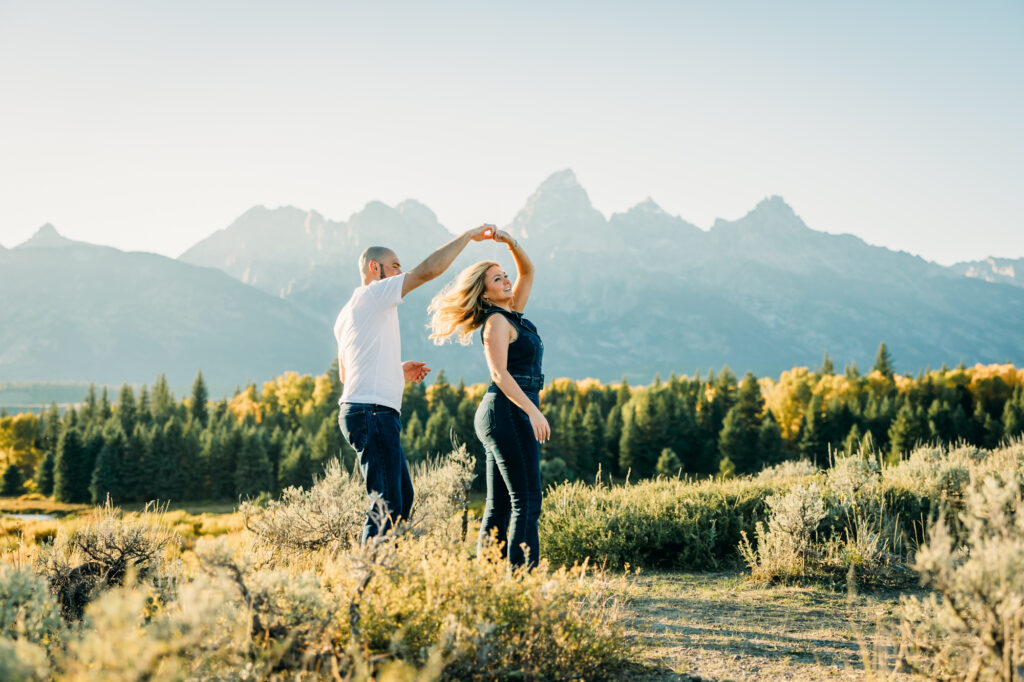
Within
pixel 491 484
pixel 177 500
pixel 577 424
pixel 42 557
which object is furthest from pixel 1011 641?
pixel 177 500

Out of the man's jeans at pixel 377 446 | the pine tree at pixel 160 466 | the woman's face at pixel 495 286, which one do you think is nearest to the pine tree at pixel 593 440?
the pine tree at pixel 160 466

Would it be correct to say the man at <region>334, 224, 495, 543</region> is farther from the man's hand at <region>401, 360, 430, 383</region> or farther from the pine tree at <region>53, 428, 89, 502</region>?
the pine tree at <region>53, 428, 89, 502</region>

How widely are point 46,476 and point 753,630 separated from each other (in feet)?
269

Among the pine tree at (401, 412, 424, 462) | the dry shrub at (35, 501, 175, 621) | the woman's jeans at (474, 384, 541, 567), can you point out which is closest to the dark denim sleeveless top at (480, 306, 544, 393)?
the woman's jeans at (474, 384, 541, 567)

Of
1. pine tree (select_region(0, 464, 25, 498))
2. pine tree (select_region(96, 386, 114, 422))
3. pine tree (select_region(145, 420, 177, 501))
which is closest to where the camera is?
pine tree (select_region(145, 420, 177, 501))

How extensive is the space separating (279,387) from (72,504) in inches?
1085

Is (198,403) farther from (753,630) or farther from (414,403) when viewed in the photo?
(753,630)

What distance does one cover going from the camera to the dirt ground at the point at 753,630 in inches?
153

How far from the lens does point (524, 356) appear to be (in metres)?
4.79

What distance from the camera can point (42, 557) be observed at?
448cm

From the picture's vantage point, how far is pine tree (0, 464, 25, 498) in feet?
239

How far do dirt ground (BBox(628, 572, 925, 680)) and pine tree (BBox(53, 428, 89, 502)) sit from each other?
7335cm

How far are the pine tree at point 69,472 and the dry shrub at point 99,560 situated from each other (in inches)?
2835

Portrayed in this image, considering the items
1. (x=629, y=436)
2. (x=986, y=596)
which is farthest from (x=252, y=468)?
(x=986, y=596)
